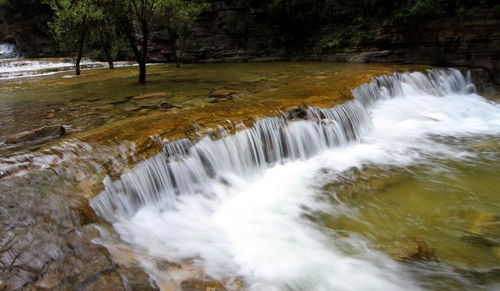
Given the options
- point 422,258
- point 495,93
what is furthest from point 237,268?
point 495,93

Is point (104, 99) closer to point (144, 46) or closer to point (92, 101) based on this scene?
point (92, 101)

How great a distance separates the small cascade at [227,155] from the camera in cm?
477

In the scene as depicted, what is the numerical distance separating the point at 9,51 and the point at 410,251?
39492 millimetres

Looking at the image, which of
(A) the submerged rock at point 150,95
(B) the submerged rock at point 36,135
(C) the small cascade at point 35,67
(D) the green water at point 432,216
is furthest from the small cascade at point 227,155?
(C) the small cascade at point 35,67

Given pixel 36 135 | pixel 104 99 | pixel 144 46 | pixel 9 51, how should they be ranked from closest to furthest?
pixel 36 135 → pixel 104 99 → pixel 144 46 → pixel 9 51

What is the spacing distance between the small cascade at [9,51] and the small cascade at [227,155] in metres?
35.0

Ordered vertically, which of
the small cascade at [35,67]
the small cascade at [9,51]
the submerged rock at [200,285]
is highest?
the small cascade at [9,51]

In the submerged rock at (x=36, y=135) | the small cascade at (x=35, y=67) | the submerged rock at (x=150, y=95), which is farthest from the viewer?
the small cascade at (x=35, y=67)

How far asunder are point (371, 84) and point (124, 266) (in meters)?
9.36

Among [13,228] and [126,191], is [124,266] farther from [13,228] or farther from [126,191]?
[126,191]

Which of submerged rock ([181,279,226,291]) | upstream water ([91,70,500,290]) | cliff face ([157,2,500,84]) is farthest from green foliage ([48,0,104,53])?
submerged rock ([181,279,226,291])

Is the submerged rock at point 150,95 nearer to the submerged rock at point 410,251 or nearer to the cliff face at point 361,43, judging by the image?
the submerged rock at point 410,251

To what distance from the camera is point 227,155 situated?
20.3 feet

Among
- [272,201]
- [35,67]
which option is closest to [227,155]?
[272,201]
